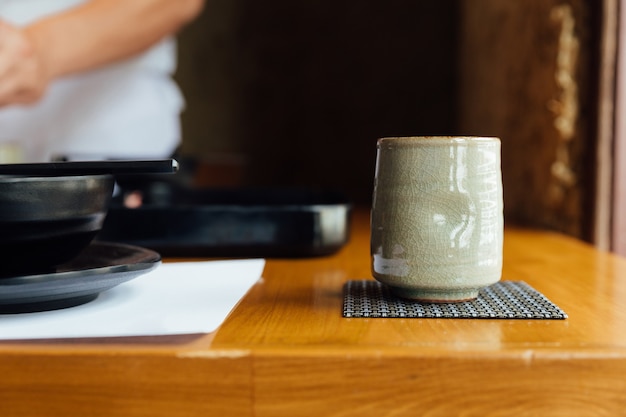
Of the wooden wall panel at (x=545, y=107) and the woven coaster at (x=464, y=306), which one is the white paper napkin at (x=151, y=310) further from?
the wooden wall panel at (x=545, y=107)

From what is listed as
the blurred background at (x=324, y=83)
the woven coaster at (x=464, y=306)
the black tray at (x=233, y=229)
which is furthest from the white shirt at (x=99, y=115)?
the woven coaster at (x=464, y=306)

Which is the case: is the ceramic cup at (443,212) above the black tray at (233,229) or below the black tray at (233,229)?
above

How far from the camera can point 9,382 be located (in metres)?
0.44

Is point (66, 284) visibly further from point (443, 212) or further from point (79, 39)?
point (79, 39)

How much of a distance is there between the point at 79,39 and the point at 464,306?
4.14ft

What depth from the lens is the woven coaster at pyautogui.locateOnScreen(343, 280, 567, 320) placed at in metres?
0.52

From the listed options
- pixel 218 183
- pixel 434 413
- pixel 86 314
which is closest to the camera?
pixel 434 413

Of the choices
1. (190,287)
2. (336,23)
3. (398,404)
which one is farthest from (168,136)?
(398,404)

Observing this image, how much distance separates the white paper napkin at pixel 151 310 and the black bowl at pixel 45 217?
0.05m

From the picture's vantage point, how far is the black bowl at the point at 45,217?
0.50 meters

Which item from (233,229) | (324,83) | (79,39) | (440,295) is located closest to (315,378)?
(440,295)

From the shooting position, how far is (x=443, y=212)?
1.77 ft

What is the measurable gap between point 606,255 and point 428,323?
543mm

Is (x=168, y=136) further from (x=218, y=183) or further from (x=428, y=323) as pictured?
(x=428, y=323)
